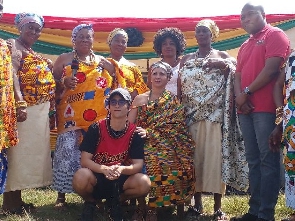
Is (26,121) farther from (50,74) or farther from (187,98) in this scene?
(187,98)

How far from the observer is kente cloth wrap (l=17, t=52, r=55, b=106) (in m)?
4.17

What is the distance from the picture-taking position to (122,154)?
3.94 meters

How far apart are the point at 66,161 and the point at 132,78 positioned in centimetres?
123

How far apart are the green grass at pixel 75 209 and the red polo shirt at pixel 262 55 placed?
1.26 metres

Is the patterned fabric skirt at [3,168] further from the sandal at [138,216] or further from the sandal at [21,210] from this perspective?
the sandal at [138,216]

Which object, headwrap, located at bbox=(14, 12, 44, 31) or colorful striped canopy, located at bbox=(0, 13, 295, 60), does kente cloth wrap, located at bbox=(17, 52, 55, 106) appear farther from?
colorful striped canopy, located at bbox=(0, 13, 295, 60)

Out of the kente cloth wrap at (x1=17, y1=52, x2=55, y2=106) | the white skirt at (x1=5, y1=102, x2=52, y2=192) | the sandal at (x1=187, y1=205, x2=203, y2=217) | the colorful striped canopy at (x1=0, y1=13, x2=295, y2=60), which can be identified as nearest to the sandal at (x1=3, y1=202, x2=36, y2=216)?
the white skirt at (x1=5, y1=102, x2=52, y2=192)

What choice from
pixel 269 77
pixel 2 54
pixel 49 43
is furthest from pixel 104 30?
pixel 269 77

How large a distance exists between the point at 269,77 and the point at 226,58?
863mm

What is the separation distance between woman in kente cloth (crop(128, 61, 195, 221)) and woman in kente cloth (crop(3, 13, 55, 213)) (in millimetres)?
934

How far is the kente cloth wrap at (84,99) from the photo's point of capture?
445cm

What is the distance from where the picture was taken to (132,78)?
16.1 feet

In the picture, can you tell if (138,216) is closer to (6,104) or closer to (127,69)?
(6,104)

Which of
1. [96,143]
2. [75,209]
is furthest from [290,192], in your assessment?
[75,209]
